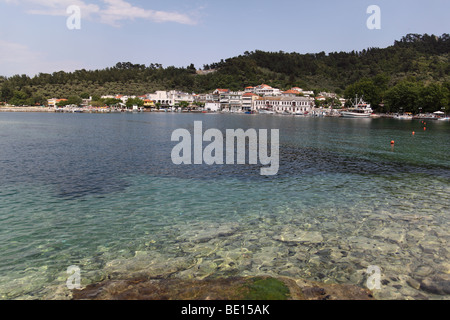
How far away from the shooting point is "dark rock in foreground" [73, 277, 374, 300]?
21.5 feet

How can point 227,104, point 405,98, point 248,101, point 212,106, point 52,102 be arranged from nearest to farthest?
point 405,98, point 248,101, point 52,102, point 212,106, point 227,104

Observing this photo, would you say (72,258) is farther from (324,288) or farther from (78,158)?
(78,158)

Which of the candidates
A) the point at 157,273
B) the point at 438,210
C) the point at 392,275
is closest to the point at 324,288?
the point at 392,275

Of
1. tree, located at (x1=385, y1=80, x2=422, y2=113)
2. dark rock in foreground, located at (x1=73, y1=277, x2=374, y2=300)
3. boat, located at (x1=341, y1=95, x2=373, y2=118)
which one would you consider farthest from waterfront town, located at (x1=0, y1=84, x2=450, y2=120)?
dark rock in foreground, located at (x1=73, y1=277, x2=374, y2=300)

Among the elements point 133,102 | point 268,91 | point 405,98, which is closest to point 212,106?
point 268,91

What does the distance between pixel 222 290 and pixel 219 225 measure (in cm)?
454

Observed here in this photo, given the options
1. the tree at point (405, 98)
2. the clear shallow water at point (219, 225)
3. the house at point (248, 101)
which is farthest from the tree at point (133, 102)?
the clear shallow water at point (219, 225)

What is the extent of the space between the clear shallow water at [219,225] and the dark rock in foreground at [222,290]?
1.64ft

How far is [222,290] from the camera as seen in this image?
678 centimetres

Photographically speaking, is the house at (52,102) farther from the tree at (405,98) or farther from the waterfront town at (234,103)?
the tree at (405,98)

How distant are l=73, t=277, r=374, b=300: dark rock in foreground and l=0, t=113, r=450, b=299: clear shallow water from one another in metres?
0.50

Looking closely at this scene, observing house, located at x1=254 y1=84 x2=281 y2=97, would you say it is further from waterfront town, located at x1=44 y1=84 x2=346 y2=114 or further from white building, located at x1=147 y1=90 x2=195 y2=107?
white building, located at x1=147 y1=90 x2=195 y2=107

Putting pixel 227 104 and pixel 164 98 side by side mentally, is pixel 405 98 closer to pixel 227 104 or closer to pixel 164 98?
pixel 227 104

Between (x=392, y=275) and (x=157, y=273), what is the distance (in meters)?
6.04
